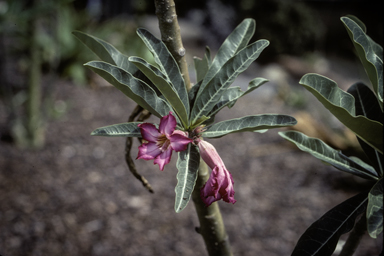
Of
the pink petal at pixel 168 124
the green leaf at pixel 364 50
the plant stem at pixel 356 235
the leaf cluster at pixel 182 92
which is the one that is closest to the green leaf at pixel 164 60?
the leaf cluster at pixel 182 92

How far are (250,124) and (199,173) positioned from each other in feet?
0.60

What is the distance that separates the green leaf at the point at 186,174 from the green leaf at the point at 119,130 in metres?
0.11

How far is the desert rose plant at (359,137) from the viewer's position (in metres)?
0.63

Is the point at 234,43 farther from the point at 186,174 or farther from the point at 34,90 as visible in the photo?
the point at 34,90

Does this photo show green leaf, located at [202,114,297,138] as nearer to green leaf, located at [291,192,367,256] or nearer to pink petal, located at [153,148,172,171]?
pink petal, located at [153,148,172,171]

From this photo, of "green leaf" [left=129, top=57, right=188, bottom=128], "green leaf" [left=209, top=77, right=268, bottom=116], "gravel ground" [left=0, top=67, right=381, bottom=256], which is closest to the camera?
"green leaf" [left=129, top=57, right=188, bottom=128]

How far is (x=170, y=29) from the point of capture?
69cm

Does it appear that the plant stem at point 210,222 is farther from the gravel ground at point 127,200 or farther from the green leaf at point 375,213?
the gravel ground at point 127,200

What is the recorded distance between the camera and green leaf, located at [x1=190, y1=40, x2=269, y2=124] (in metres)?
0.70

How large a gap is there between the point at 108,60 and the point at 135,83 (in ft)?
0.42

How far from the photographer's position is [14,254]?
1918 mm

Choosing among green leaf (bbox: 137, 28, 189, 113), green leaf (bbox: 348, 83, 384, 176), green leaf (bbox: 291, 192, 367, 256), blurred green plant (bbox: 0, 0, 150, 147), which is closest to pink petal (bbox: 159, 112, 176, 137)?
green leaf (bbox: 137, 28, 189, 113)

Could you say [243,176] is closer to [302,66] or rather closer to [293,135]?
[293,135]

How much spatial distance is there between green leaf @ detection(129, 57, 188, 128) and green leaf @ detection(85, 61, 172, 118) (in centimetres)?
2
